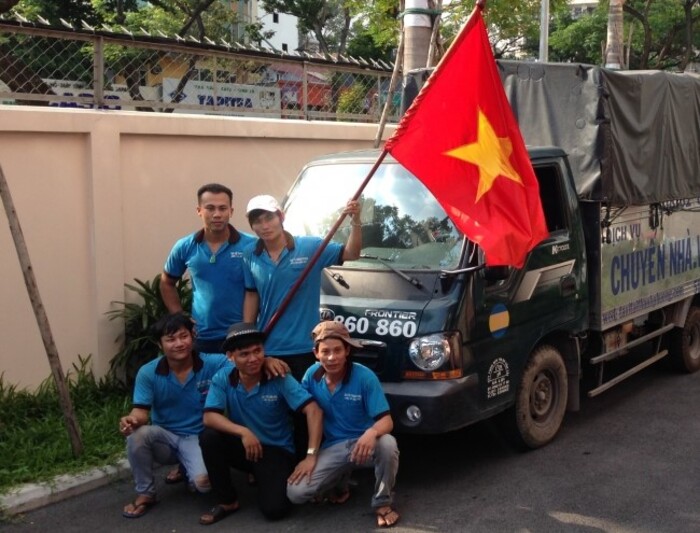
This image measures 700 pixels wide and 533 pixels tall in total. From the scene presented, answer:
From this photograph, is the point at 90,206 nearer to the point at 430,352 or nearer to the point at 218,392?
the point at 218,392

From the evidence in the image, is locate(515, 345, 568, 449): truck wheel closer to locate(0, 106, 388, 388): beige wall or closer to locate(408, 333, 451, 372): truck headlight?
locate(408, 333, 451, 372): truck headlight

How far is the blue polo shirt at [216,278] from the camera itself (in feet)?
17.4

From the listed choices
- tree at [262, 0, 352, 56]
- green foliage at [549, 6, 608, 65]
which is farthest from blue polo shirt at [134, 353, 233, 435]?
green foliage at [549, 6, 608, 65]

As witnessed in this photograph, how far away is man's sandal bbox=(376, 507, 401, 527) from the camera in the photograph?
4.60 meters

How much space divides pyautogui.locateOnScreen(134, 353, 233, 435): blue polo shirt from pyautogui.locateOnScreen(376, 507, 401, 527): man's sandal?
1.14 m

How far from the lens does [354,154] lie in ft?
19.7

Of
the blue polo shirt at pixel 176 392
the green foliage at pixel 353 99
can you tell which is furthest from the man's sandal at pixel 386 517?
the green foliage at pixel 353 99

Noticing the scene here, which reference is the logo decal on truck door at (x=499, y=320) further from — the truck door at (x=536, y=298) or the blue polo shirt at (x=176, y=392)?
the blue polo shirt at (x=176, y=392)

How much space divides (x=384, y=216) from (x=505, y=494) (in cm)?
180

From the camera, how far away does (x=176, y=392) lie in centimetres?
502

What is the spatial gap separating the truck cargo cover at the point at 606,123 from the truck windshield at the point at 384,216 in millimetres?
1418

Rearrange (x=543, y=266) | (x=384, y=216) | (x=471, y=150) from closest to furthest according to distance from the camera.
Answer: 1. (x=471, y=150)
2. (x=384, y=216)
3. (x=543, y=266)

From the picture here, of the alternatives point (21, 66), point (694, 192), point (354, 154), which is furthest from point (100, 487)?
point (694, 192)

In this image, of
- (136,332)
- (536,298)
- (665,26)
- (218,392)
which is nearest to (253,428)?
(218,392)
